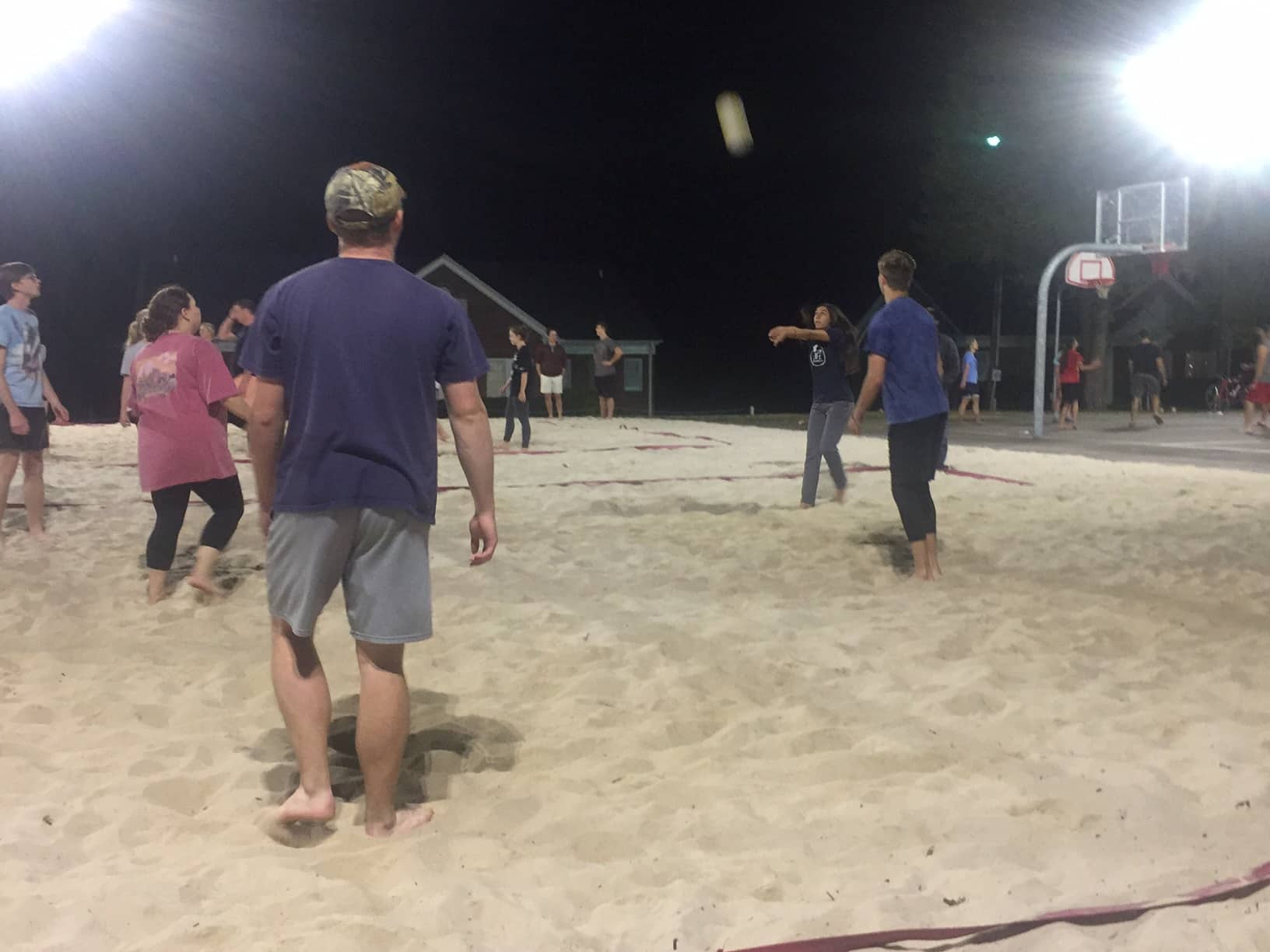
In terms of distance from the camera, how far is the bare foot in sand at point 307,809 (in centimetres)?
297

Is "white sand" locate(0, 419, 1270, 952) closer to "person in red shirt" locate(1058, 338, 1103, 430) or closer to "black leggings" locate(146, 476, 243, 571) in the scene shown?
"black leggings" locate(146, 476, 243, 571)

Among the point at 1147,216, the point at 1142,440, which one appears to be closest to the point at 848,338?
the point at 1142,440

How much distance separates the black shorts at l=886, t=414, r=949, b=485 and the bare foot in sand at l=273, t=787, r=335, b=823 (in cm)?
392

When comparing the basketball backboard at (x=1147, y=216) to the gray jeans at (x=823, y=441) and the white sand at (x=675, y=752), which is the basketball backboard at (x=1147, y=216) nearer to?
the gray jeans at (x=823, y=441)

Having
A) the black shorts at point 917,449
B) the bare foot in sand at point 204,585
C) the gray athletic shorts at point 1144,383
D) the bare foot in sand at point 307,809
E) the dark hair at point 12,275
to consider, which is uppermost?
the dark hair at point 12,275

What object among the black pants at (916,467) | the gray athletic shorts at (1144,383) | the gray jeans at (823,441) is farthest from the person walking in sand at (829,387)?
the gray athletic shorts at (1144,383)

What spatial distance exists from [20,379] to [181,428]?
2.09m

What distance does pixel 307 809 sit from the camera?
2.98m

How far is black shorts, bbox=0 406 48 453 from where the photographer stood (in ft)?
22.4

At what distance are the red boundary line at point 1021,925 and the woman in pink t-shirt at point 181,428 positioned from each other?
148 inches

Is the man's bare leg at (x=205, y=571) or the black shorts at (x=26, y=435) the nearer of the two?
the man's bare leg at (x=205, y=571)

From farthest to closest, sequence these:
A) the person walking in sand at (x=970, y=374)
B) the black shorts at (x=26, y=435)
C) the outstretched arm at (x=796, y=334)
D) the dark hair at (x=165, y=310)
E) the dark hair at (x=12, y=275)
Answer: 1. the person walking in sand at (x=970, y=374)
2. the outstretched arm at (x=796, y=334)
3. the black shorts at (x=26, y=435)
4. the dark hair at (x=12, y=275)
5. the dark hair at (x=165, y=310)

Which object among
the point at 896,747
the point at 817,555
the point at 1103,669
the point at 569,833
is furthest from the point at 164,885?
the point at 817,555

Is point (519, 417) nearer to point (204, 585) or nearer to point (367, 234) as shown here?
point (204, 585)
